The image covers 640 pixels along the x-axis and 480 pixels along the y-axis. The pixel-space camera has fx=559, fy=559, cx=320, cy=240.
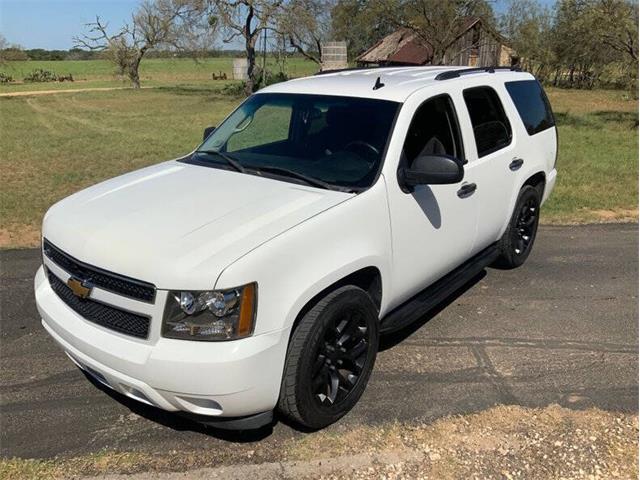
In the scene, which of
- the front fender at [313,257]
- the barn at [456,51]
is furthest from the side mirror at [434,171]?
the barn at [456,51]

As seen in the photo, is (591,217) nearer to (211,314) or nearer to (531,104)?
(531,104)

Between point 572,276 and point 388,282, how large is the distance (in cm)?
296

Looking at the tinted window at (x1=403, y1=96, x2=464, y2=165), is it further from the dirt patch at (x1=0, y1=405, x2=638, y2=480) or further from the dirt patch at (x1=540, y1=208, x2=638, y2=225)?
the dirt patch at (x1=540, y1=208, x2=638, y2=225)

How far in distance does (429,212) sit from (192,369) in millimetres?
1857

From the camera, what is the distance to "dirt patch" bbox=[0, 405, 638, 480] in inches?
112

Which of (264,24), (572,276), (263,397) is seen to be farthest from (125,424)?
(264,24)

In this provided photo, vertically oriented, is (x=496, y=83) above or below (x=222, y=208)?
above

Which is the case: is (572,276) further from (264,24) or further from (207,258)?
(264,24)

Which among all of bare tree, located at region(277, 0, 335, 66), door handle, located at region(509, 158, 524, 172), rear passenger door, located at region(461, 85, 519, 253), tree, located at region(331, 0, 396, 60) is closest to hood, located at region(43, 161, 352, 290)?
rear passenger door, located at region(461, 85, 519, 253)

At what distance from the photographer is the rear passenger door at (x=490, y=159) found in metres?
4.21

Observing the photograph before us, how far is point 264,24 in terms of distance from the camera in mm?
30016

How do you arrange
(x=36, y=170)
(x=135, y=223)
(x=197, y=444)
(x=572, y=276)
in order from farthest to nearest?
(x=36, y=170), (x=572, y=276), (x=197, y=444), (x=135, y=223)

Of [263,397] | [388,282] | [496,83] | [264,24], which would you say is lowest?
[263,397]

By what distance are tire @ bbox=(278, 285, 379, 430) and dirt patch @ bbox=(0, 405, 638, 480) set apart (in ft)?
0.65
